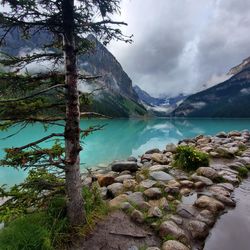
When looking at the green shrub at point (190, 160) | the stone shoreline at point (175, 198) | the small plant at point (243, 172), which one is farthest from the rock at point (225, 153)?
the green shrub at point (190, 160)

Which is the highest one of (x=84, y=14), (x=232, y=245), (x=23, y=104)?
(x=84, y=14)

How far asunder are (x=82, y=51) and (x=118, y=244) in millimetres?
5239

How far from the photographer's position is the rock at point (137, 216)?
25.6 feet

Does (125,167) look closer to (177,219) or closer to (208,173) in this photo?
(208,173)

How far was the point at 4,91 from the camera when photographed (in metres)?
5.99

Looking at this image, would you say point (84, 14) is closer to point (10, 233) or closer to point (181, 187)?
point (10, 233)

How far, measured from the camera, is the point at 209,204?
9055mm

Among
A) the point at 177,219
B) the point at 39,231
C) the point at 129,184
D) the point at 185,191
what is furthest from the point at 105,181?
the point at 39,231

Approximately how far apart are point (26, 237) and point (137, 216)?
10.8ft

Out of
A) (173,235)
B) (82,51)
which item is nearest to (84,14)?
(82,51)

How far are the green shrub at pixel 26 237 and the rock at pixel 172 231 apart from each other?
10.2 feet

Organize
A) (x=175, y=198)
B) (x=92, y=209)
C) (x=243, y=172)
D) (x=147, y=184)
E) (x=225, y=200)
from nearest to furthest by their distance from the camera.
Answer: (x=92, y=209) → (x=225, y=200) → (x=175, y=198) → (x=147, y=184) → (x=243, y=172)

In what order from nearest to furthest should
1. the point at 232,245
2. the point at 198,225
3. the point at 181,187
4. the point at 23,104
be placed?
1. the point at 23,104
2. the point at 232,245
3. the point at 198,225
4. the point at 181,187

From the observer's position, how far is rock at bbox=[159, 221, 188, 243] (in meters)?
7.08
